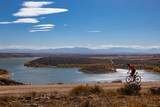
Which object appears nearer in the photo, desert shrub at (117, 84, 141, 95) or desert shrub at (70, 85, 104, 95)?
desert shrub at (117, 84, 141, 95)

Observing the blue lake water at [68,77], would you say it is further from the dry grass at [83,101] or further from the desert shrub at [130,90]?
the dry grass at [83,101]

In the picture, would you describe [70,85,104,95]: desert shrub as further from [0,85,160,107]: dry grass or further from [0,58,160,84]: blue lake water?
[0,58,160,84]: blue lake water

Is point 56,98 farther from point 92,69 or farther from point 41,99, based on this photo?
point 92,69

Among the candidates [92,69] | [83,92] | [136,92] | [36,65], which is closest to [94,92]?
[83,92]

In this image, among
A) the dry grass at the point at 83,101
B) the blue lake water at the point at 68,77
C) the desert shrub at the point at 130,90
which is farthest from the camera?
the blue lake water at the point at 68,77

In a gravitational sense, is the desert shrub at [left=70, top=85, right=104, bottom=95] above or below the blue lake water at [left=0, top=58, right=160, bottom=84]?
above

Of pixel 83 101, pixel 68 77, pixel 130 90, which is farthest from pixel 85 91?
pixel 68 77

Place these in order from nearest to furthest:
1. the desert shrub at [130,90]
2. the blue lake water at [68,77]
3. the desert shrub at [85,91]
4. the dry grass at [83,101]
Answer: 1. the dry grass at [83,101]
2. the desert shrub at [130,90]
3. the desert shrub at [85,91]
4. the blue lake water at [68,77]

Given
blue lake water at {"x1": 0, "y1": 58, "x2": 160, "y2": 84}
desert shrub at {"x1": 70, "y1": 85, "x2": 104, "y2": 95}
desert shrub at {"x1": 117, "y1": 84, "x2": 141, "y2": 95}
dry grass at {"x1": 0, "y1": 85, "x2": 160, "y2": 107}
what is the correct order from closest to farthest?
dry grass at {"x1": 0, "y1": 85, "x2": 160, "y2": 107}
desert shrub at {"x1": 117, "y1": 84, "x2": 141, "y2": 95}
desert shrub at {"x1": 70, "y1": 85, "x2": 104, "y2": 95}
blue lake water at {"x1": 0, "y1": 58, "x2": 160, "y2": 84}

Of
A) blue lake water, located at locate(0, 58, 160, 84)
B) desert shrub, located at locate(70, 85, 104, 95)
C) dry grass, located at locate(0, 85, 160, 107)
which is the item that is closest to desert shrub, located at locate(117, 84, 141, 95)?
dry grass, located at locate(0, 85, 160, 107)

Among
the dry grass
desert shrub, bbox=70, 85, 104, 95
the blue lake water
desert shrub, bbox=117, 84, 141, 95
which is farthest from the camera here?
the blue lake water

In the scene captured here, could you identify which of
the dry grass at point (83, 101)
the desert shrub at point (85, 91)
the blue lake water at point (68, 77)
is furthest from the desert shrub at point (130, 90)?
the blue lake water at point (68, 77)

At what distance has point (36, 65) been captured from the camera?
123750 millimetres

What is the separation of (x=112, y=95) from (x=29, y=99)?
5.32m
